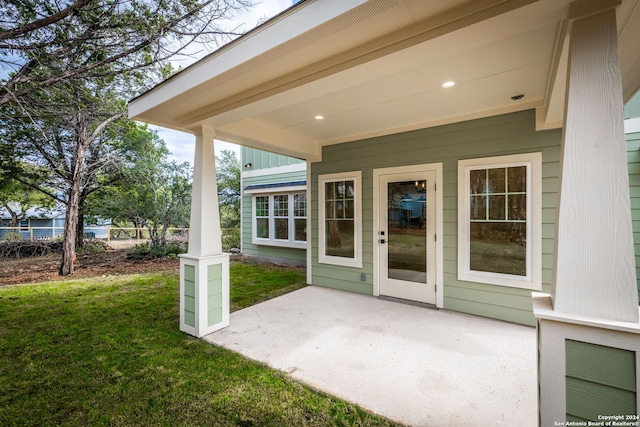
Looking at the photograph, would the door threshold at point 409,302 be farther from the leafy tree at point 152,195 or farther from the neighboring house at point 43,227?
the neighboring house at point 43,227

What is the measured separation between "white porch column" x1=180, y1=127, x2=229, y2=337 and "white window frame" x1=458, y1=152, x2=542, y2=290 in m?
3.19

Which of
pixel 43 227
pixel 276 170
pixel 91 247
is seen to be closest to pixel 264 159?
pixel 276 170

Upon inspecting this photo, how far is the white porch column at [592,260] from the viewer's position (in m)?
1.16

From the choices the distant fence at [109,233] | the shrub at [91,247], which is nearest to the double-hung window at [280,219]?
the distant fence at [109,233]

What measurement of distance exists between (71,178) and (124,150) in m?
2.44

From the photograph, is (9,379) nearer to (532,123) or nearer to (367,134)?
(367,134)

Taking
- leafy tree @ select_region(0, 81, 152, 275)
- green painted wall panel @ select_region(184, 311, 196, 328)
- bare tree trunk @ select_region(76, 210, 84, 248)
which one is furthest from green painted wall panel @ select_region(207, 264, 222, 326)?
bare tree trunk @ select_region(76, 210, 84, 248)

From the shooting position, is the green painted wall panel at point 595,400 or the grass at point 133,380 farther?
the grass at point 133,380

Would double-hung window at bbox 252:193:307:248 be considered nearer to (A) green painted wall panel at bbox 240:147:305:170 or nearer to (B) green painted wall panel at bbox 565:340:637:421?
(A) green painted wall panel at bbox 240:147:305:170

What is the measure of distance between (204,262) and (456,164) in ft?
11.7

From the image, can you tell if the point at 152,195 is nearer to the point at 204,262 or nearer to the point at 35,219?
the point at 204,262

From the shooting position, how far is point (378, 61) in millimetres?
1861

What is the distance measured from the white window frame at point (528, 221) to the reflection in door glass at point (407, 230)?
513 millimetres

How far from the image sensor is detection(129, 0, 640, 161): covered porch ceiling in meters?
1.54
